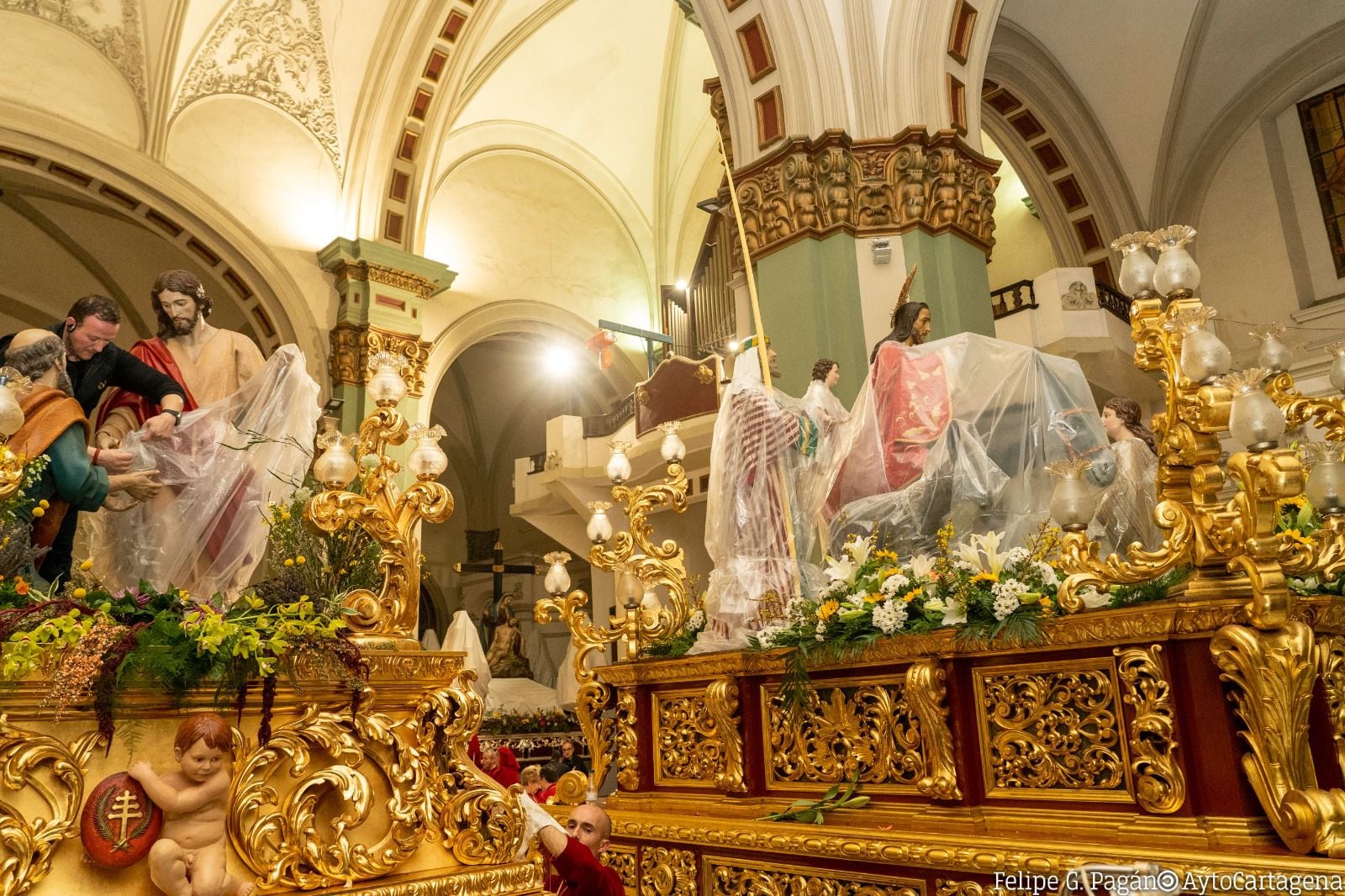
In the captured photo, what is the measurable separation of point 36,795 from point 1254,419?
3666 millimetres

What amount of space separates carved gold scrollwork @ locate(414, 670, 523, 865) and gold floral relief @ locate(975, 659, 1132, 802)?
1.83 meters

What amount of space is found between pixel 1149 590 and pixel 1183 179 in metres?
11.6

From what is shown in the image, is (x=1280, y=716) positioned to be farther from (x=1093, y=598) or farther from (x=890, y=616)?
(x=890, y=616)

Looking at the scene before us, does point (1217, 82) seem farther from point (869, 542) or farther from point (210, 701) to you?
point (210, 701)

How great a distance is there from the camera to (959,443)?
202 inches

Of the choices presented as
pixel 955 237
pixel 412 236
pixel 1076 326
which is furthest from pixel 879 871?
pixel 412 236

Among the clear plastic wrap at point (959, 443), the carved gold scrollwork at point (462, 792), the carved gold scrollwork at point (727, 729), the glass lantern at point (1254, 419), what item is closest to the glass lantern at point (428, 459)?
the carved gold scrollwork at point (462, 792)

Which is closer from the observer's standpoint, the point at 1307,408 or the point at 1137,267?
the point at 1137,267

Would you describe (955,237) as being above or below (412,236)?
below

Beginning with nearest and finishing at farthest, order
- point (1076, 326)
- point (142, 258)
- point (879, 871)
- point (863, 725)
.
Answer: point (879, 871)
point (863, 725)
point (1076, 326)
point (142, 258)

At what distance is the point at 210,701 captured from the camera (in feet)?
10.6

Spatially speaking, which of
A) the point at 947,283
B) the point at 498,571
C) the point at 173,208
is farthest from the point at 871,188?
the point at 498,571

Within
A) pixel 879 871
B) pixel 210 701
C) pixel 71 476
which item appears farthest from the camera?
pixel 879 871

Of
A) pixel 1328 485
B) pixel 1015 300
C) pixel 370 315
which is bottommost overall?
pixel 1328 485
